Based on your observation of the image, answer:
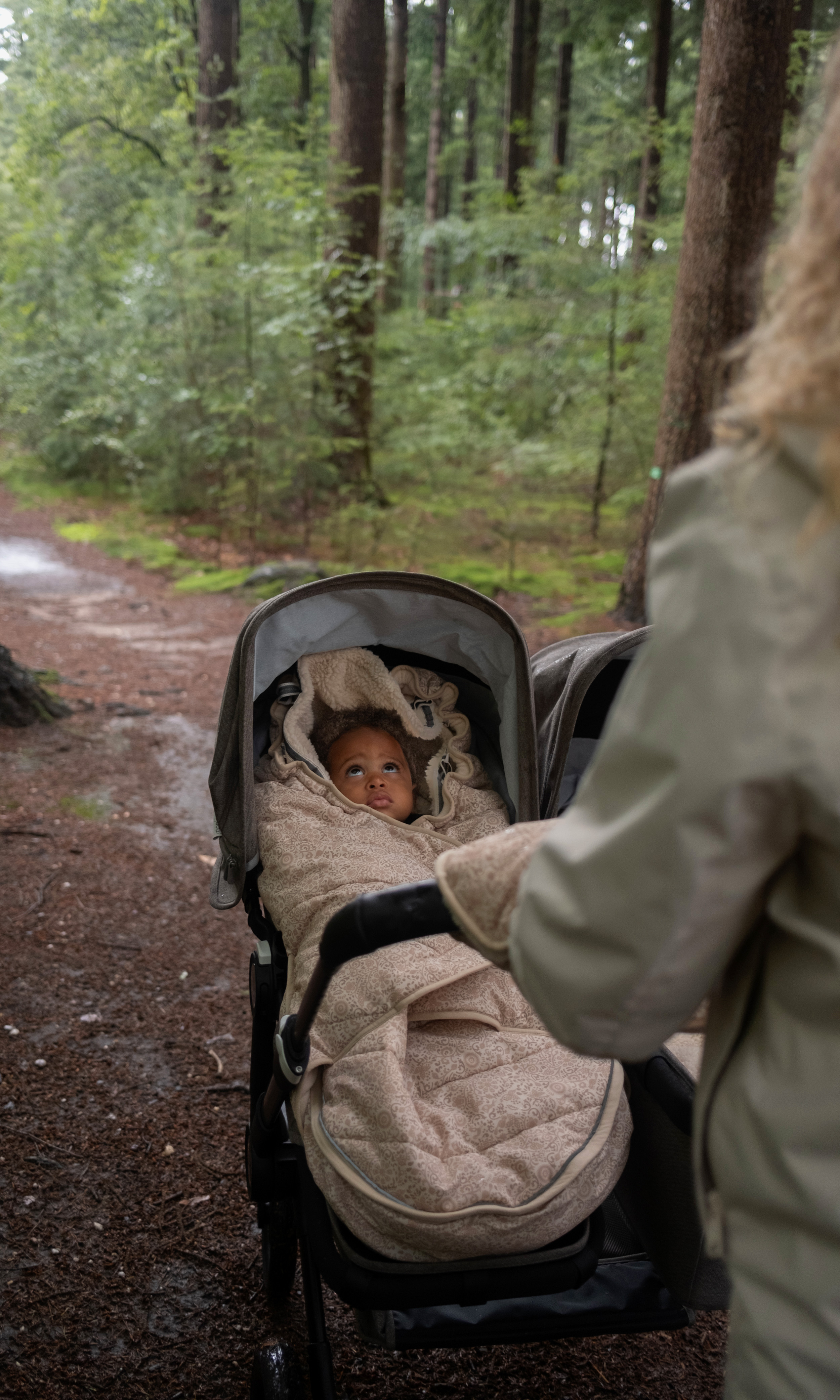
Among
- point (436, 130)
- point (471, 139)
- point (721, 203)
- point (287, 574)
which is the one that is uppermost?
point (471, 139)

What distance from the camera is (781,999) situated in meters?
0.96

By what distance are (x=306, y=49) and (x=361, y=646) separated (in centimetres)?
1943

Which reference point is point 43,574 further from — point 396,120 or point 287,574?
point 396,120

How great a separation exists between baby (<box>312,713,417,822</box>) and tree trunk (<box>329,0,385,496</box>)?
769cm

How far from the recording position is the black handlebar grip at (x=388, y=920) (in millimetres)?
1326

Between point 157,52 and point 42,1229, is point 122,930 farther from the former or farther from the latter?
point 157,52

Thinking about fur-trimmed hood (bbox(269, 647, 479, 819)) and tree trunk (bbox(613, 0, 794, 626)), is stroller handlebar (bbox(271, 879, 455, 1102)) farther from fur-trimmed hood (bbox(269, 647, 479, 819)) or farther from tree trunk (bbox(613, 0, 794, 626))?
tree trunk (bbox(613, 0, 794, 626))

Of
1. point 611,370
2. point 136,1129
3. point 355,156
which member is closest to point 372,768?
point 136,1129

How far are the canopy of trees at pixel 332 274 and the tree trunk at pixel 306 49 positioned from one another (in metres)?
0.07

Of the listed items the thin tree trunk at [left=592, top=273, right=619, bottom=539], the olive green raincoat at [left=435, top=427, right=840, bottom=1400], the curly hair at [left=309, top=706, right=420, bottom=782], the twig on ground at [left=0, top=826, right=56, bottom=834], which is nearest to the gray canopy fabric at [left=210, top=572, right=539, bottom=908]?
the curly hair at [left=309, top=706, right=420, bottom=782]

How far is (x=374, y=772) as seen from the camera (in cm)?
279

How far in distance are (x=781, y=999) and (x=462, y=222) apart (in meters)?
13.2

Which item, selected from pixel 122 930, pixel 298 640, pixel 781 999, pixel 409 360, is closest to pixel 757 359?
pixel 781 999

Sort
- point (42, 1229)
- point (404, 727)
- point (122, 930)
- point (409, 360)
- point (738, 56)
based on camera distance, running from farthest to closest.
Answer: point (409, 360)
point (738, 56)
point (122, 930)
point (404, 727)
point (42, 1229)
